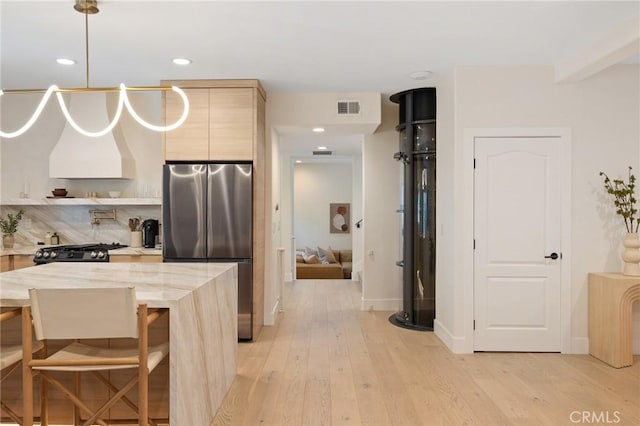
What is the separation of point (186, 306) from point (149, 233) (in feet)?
9.81

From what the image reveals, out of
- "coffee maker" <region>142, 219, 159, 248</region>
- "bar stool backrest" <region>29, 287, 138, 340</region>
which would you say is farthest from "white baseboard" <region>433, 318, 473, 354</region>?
"coffee maker" <region>142, 219, 159, 248</region>

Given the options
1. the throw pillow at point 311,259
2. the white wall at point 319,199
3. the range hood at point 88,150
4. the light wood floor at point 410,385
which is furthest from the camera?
the white wall at point 319,199

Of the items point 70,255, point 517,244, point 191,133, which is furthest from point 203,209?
point 517,244

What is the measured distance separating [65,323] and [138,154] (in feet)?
12.0

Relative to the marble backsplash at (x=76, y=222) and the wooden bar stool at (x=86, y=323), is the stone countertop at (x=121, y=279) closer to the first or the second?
A: the wooden bar stool at (x=86, y=323)

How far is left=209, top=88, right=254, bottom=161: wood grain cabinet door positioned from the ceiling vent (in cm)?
110

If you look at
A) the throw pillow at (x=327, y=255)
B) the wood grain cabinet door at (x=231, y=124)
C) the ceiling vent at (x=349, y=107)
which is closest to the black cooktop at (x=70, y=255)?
the wood grain cabinet door at (x=231, y=124)

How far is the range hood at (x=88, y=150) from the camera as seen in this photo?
5.02 meters

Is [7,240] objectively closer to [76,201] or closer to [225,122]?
[76,201]

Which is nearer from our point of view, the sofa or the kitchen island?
the kitchen island

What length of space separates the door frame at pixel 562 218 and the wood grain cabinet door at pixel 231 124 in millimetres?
2081

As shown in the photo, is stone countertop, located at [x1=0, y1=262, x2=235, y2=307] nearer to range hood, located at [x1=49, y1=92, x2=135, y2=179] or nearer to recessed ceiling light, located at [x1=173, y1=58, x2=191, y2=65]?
recessed ceiling light, located at [x1=173, y1=58, x2=191, y2=65]

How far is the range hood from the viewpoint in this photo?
16.5 feet

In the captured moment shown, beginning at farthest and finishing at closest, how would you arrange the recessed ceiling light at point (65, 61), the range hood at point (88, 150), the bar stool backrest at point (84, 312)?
the range hood at point (88, 150) → the recessed ceiling light at point (65, 61) → the bar stool backrest at point (84, 312)
